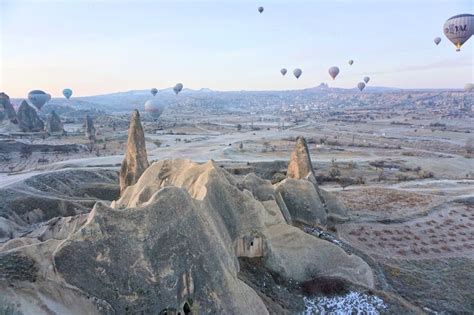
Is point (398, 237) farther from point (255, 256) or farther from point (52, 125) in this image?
point (52, 125)

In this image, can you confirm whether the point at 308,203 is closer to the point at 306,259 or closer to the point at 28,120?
the point at 306,259

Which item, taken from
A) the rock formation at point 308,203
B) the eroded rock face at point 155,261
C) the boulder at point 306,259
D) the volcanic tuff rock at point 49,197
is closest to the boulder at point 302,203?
the rock formation at point 308,203

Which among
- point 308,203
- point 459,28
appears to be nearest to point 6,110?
point 308,203

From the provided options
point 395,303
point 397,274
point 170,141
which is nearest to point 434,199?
point 397,274

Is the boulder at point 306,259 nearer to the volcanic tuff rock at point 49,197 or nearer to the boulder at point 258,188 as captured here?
the boulder at point 258,188

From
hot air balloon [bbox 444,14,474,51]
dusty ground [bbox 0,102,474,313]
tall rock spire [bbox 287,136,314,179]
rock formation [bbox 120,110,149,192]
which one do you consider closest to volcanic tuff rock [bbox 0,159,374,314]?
dusty ground [bbox 0,102,474,313]
